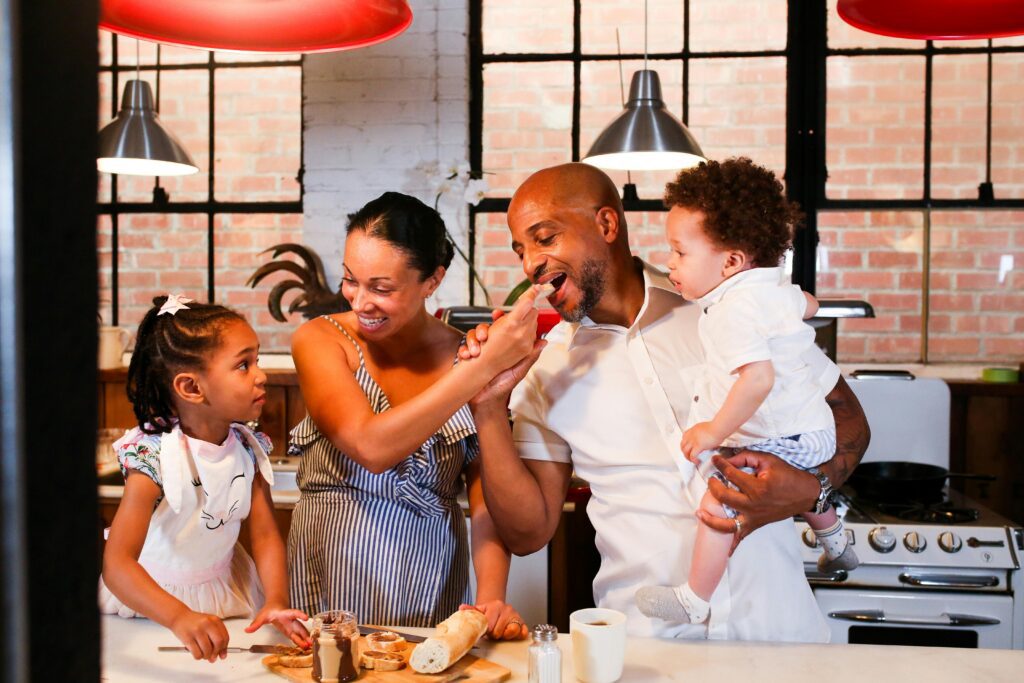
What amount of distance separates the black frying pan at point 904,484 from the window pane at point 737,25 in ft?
6.54

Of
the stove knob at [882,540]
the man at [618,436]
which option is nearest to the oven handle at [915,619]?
the stove knob at [882,540]

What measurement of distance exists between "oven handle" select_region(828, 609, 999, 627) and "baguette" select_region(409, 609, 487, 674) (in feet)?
6.10

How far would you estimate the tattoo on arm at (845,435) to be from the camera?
6.24 ft

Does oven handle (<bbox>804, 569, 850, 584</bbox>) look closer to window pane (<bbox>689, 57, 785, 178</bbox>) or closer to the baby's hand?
the baby's hand

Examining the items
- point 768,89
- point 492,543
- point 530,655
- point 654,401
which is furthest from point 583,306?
point 768,89

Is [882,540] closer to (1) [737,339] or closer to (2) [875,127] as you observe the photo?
(1) [737,339]

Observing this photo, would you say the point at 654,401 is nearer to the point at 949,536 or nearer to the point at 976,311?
the point at 949,536

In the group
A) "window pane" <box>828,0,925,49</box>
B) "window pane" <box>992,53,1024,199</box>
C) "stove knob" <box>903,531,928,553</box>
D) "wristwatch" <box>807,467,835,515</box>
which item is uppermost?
"window pane" <box>828,0,925,49</box>

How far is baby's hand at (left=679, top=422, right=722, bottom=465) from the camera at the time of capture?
5.54ft

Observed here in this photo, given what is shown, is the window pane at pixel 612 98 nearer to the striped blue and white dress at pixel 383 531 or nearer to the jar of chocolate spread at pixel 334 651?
the striped blue and white dress at pixel 383 531

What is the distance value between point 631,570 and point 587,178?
0.80 metres

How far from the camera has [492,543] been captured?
1882 mm

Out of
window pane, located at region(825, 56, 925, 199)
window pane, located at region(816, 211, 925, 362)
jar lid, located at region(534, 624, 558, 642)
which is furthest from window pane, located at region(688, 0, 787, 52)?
jar lid, located at region(534, 624, 558, 642)

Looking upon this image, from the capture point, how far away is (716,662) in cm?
150
